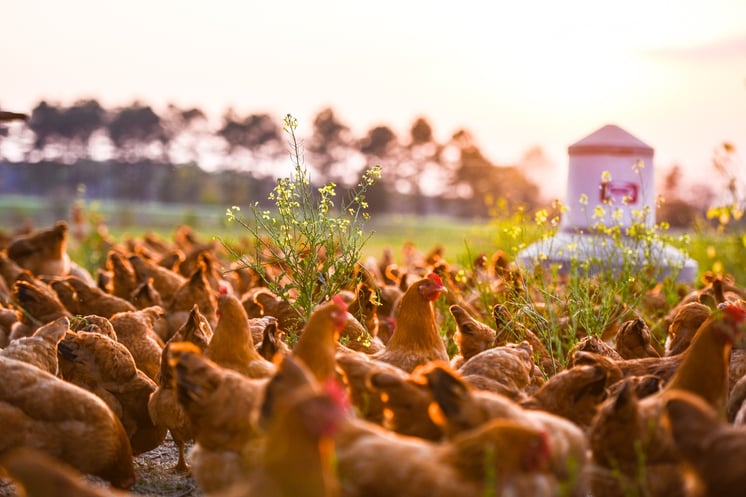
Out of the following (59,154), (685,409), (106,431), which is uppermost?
(59,154)

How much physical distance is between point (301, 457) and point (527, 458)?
0.89 meters

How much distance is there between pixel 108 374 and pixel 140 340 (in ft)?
2.73

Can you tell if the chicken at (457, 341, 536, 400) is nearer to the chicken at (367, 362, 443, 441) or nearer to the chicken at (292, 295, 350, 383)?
the chicken at (367, 362, 443, 441)

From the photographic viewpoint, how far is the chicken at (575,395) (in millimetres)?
4035

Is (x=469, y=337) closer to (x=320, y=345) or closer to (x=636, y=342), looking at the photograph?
(x=636, y=342)

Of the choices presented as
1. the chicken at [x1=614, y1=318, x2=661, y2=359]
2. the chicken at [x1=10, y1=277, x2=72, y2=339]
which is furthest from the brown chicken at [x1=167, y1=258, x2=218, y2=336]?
the chicken at [x1=614, y1=318, x2=661, y2=359]

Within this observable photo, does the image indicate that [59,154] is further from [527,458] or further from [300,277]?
[527,458]

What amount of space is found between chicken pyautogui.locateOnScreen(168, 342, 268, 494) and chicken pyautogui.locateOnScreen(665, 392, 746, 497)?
5.74 feet

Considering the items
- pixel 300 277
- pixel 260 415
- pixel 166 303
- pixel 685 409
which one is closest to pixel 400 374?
pixel 260 415

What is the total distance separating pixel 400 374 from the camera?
3.90 metres

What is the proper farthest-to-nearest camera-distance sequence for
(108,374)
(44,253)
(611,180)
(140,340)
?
(44,253), (611,180), (140,340), (108,374)

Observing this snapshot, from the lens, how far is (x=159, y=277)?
26.8 feet

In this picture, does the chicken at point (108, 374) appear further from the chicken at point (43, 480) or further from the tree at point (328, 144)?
the tree at point (328, 144)

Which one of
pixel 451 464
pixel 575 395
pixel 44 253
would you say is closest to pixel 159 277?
pixel 44 253
